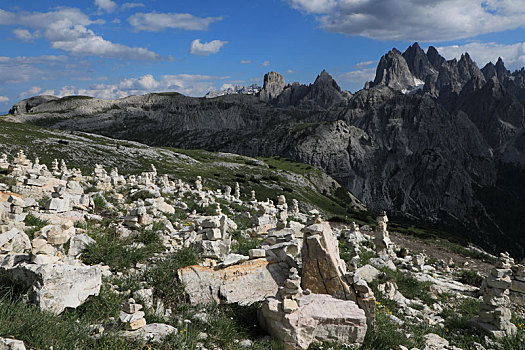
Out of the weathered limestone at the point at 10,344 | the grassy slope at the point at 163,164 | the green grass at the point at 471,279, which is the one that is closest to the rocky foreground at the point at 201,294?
the weathered limestone at the point at 10,344

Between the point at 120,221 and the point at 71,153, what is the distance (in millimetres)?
77792

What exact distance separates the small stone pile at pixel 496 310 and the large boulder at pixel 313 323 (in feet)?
22.2

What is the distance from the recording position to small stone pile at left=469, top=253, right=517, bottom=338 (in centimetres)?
1143

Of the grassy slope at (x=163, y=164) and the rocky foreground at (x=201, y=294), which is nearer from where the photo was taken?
the rocky foreground at (x=201, y=294)

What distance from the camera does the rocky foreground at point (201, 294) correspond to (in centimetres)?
664

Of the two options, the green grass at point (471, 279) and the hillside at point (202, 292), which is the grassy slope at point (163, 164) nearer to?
the hillside at point (202, 292)

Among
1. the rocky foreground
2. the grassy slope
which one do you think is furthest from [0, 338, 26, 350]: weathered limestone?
the grassy slope

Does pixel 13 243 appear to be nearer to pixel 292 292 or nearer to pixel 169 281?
pixel 169 281

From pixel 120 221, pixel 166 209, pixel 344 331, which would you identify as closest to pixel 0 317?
pixel 344 331

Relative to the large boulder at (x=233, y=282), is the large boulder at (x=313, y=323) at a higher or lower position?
lower

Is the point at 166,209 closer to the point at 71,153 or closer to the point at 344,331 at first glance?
the point at 344,331

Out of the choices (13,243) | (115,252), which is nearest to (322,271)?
(115,252)

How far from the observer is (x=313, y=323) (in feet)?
26.1

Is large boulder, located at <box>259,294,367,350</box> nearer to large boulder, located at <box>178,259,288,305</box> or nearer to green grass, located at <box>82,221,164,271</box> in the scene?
large boulder, located at <box>178,259,288,305</box>
